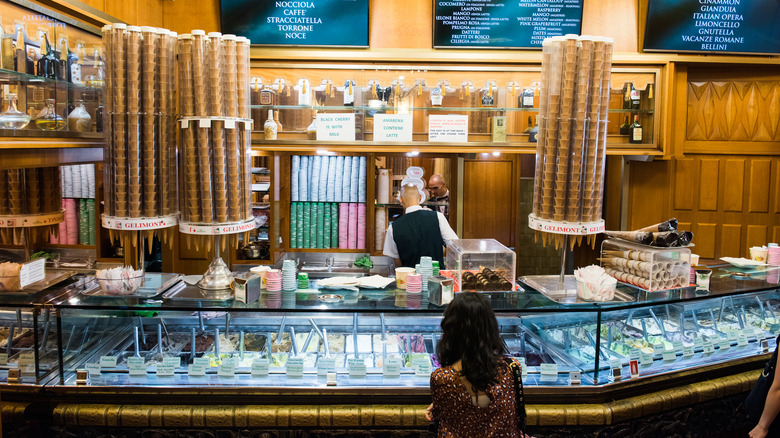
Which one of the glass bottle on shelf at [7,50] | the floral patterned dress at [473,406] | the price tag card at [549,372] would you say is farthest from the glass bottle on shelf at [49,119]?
the price tag card at [549,372]

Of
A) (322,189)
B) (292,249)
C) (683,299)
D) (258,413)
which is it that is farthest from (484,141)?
(258,413)

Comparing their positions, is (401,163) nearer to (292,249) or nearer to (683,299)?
(292,249)

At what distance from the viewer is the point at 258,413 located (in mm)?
2551

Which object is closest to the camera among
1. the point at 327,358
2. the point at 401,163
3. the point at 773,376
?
the point at 773,376

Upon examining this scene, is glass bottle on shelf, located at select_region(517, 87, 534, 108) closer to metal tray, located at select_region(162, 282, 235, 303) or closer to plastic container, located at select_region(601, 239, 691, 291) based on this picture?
plastic container, located at select_region(601, 239, 691, 291)

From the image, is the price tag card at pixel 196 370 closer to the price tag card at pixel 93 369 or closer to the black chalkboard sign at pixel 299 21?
the price tag card at pixel 93 369

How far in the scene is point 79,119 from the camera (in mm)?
3332

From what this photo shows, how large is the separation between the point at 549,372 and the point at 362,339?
3.05 ft

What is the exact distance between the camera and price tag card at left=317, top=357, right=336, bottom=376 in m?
2.65

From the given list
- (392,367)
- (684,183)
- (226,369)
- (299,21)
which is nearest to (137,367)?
(226,369)

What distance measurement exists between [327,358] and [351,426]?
32 centimetres

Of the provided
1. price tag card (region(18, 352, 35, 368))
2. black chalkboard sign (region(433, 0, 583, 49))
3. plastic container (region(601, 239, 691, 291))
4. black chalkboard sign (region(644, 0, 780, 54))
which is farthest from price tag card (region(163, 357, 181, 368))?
black chalkboard sign (region(644, 0, 780, 54))

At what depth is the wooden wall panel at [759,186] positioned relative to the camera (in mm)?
5059

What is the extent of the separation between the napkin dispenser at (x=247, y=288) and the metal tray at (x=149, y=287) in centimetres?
43
